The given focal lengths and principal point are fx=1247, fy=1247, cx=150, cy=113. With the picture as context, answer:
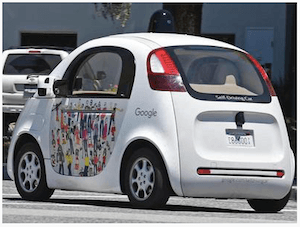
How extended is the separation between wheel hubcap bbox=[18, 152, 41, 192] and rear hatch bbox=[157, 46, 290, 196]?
199 centimetres

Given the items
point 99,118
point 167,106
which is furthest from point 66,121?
point 167,106

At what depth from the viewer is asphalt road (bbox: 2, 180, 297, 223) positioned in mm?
10469

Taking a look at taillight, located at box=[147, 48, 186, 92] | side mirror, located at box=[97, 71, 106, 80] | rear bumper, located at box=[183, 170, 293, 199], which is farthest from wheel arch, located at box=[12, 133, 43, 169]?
rear bumper, located at box=[183, 170, 293, 199]

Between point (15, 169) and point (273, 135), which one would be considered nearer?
point (273, 135)

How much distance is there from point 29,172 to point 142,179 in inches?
67.1

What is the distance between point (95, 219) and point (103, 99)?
1.84m

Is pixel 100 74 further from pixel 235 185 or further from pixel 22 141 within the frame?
pixel 235 185

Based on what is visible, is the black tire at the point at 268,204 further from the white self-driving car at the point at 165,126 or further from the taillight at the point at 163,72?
the taillight at the point at 163,72

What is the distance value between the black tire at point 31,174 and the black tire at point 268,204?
207 cm

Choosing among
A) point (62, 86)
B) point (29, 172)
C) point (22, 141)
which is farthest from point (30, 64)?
point (62, 86)

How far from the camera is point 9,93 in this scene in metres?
21.1

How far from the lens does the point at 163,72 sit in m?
11.5

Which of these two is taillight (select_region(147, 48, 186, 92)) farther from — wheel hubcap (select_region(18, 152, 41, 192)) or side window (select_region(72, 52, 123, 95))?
wheel hubcap (select_region(18, 152, 41, 192))

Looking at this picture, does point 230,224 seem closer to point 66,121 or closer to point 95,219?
point 95,219
